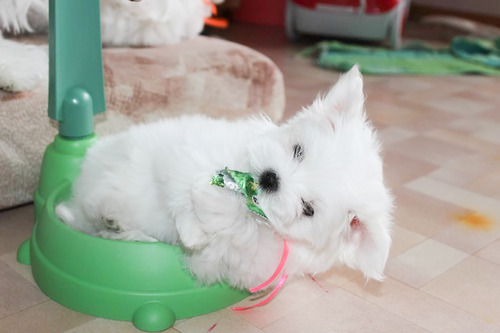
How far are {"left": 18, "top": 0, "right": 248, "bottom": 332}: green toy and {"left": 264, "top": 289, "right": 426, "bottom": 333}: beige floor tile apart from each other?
5.5 inches

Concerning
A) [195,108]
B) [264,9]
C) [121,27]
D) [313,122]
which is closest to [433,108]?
[195,108]

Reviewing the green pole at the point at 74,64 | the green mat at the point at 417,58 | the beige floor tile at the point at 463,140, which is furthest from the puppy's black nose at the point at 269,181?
the green mat at the point at 417,58

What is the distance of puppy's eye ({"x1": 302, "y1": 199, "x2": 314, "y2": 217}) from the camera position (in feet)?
3.77

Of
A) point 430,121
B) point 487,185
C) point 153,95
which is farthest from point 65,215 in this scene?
point 430,121

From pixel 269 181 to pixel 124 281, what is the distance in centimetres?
40

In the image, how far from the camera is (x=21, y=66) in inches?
65.9

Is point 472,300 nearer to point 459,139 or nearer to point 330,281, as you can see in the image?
point 330,281

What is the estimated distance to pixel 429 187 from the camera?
2.14m

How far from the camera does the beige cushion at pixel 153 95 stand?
1.70 meters

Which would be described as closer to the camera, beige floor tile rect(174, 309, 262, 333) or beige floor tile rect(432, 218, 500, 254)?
beige floor tile rect(174, 309, 262, 333)

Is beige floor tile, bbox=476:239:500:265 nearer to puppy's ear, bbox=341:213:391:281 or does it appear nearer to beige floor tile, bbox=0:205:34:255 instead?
puppy's ear, bbox=341:213:391:281

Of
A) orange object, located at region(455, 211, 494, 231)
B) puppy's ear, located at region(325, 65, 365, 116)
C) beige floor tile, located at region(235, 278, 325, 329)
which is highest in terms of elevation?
puppy's ear, located at region(325, 65, 365, 116)

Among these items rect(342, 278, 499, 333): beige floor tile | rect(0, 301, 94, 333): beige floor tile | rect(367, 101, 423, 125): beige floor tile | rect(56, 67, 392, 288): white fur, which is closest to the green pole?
rect(56, 67, 392, 288): white fur

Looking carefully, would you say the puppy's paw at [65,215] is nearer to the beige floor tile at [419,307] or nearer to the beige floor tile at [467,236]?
the beige floor tile at [419,307]
